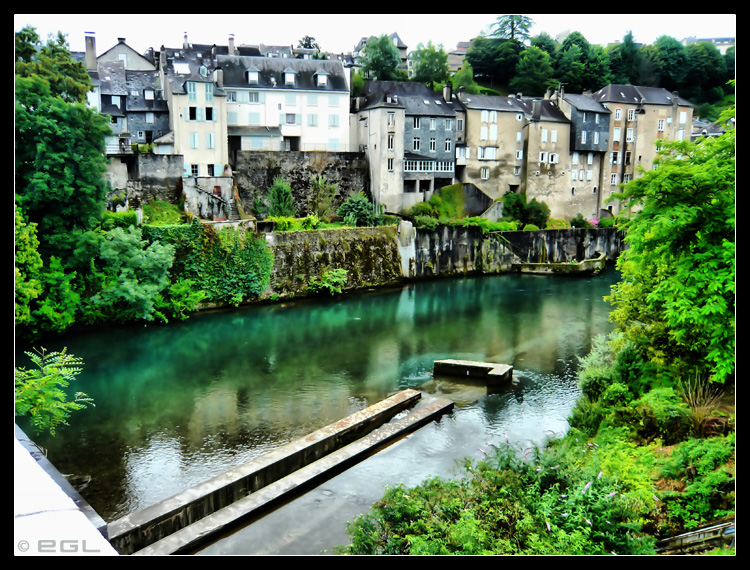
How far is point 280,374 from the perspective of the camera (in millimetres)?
16078

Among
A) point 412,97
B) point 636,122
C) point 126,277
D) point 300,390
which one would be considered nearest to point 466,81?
point 412,97

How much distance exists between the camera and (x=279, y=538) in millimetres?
8164

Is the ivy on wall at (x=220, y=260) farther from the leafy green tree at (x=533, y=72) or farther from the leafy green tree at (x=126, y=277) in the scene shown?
the leafy green tree at (x=533, y=72)

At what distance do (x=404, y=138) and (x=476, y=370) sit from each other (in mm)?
19293

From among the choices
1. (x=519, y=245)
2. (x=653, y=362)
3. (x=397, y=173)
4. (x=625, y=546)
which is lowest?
(x=625, y=546)

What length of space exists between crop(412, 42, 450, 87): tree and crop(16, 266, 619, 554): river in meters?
21.4

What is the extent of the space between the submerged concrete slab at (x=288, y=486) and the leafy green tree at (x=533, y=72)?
30369mm

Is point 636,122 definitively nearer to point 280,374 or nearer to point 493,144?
point 493,144

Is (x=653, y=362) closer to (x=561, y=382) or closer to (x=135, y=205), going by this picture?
(x=561, y=382)

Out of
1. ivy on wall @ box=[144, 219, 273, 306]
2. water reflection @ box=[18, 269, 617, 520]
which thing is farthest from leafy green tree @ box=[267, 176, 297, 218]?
water reflection @ box=[18, 269, 617, 520]


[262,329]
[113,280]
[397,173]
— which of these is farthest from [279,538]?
[397,173]

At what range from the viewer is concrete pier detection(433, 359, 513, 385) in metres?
15.1
